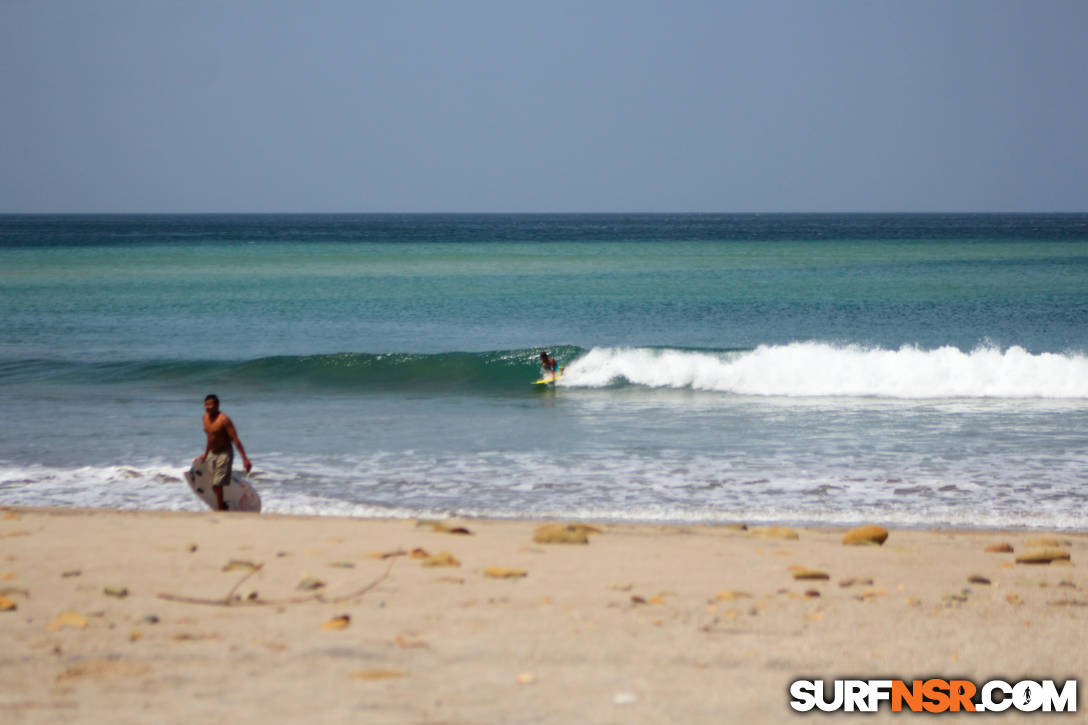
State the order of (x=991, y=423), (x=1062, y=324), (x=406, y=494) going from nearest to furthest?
1. (x=406, y=494)
2. (x=991, y=423)
3. (x=1062, y=324)

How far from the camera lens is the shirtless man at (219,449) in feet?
34.4

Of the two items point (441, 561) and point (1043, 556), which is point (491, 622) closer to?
point (441, 561)

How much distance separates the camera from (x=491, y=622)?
6211 millimetres

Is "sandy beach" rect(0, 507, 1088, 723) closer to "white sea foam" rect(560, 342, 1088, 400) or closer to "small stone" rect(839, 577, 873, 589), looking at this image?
"small stone" rect(839, 577, 873, 589)

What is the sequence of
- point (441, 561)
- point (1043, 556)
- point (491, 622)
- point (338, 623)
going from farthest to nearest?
point (1043, 556) → point (441, 561) → point (491, 622) → point (338, 623)

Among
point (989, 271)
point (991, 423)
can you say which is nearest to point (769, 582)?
point (991, 423)

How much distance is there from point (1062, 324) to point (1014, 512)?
2265cm

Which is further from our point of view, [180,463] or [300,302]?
[300,302]

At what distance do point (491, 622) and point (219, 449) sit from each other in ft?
17.4

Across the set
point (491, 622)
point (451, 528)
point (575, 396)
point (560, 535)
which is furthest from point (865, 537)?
point (575, 396)

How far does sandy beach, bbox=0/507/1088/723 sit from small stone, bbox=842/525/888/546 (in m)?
0.10

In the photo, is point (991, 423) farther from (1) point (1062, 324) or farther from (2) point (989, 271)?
(2) point (989, 271)

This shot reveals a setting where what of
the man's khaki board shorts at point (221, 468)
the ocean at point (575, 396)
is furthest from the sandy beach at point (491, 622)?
the ocean at point (575, 396)

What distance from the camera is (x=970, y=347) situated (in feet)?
87.1
